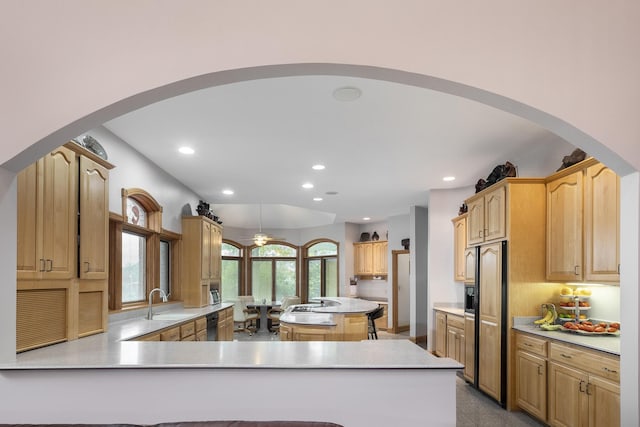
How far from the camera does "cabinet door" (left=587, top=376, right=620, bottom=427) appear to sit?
2.69 m

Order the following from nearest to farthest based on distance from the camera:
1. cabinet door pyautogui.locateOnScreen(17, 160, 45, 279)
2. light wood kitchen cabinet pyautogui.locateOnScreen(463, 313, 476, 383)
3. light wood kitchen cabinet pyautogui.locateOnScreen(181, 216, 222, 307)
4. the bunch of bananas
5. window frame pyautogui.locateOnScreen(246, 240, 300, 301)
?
cabinet door pyautogui.locateOnScreen(17, 160, 45, 279) < the bunch of bananas < light wood kitchen cabinet pyautogui.locateOnScreen(463, 313, 476, 383) < light wood kitchen cabinet pyautogui.locateOnScreen(181, 216, 222, 307) < window frame pyautogui.locateOnScreen(246, 240, 300, 301)

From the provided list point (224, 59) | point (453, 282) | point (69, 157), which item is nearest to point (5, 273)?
point (69, 157)

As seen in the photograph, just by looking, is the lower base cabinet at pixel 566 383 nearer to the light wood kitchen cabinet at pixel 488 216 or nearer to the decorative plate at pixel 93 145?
the light wood kitchen cabinet at pixel 488 216

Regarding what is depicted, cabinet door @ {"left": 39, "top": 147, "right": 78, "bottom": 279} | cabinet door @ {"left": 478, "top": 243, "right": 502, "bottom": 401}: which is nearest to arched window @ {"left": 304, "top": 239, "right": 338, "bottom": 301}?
Answer: cabinet door @ {"left": 478, "top": 243, "right": 502, "bottom": 401}

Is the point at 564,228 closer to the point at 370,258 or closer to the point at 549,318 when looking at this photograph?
the point at 549,318

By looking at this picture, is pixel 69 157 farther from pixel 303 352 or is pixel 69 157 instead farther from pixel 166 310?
pixel 166 310

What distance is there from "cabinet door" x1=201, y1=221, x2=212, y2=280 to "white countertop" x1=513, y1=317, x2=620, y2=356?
4.31 m

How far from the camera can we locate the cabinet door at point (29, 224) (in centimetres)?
243

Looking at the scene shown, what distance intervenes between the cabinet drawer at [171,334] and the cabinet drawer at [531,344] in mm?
3416

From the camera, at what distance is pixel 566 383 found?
3.22 m

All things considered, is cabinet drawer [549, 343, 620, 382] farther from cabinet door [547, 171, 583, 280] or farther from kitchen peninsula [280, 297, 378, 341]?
kitchen peninsula [280, 297, 378, 341]

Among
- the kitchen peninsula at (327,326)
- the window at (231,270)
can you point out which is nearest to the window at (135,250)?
the kitchen peninsula at (327,326)

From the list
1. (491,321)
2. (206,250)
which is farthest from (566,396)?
(206,250)

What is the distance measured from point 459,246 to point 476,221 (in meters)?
1.28
